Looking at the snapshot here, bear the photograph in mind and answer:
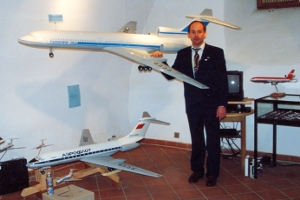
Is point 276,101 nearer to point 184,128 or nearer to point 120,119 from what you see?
point 184,128

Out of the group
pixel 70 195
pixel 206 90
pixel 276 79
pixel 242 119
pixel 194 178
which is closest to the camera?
pixel 70 195

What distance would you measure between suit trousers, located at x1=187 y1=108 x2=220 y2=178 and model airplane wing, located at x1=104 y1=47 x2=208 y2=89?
0.44 m

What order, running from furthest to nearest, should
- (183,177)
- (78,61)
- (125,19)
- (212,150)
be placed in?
(125,19) → (78,61) → (183,177) → (212,150)

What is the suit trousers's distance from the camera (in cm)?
398

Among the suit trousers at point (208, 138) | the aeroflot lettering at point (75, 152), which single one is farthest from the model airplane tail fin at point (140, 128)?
the aeroflot lettering at point (75, 152)

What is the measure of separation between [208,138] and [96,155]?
116cm

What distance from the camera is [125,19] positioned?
4.96 meters

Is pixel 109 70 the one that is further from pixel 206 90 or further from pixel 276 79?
pixel 276 79

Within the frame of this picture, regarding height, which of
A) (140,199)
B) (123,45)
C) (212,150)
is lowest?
(140,199)

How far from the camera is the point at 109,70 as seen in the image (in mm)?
5113

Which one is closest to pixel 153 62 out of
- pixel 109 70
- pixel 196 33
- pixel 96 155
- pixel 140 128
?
pixel 196 33

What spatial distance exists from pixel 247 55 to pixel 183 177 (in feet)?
6.01

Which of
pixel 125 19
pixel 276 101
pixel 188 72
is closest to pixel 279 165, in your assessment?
pixel 276 101

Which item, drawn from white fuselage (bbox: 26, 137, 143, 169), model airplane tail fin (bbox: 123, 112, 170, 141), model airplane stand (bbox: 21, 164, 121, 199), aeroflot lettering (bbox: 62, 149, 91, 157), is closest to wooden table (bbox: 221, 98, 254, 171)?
model airplane tail fin (bbox: 123, 112, 170, 141)
